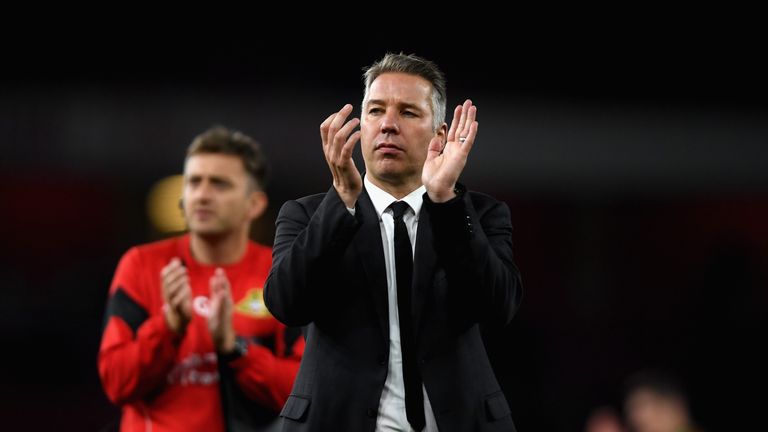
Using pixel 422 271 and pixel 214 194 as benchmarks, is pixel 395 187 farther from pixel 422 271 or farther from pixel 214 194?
pixel 214 194

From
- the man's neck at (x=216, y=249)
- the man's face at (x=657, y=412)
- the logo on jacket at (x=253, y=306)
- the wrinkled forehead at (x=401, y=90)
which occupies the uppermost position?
the wrinkled forehead at (x=401, y=90)

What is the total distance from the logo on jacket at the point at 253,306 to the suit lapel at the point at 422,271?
54.7 inches

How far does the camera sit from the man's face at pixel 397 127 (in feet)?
7.41

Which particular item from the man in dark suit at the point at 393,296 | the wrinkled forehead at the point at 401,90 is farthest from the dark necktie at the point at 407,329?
the wrinkled forehead at the point at 401,90

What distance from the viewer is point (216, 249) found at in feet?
11.7

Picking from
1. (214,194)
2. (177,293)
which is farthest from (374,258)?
(214,194)

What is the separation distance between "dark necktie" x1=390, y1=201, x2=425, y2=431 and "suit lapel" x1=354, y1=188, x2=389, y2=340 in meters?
0.04

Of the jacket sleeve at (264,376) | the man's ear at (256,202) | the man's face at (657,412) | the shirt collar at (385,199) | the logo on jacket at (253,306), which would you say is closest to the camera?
the shirt collar at (385,199)

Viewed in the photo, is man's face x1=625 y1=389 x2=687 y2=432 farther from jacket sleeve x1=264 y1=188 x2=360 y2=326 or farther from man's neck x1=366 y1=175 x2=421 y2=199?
jacket sleeve x1=264 y1=188 x2=360 y2=326

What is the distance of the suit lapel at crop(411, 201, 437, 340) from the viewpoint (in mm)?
2119

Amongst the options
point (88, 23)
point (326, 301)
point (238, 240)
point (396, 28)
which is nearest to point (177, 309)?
point (238, 240)

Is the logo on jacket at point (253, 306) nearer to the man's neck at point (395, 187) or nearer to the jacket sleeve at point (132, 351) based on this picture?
the jacket sleeve at point (132, 351)

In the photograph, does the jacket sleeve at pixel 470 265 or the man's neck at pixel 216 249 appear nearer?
the jacket sleeve at pixel 470 265

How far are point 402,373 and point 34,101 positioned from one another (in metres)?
7.02
